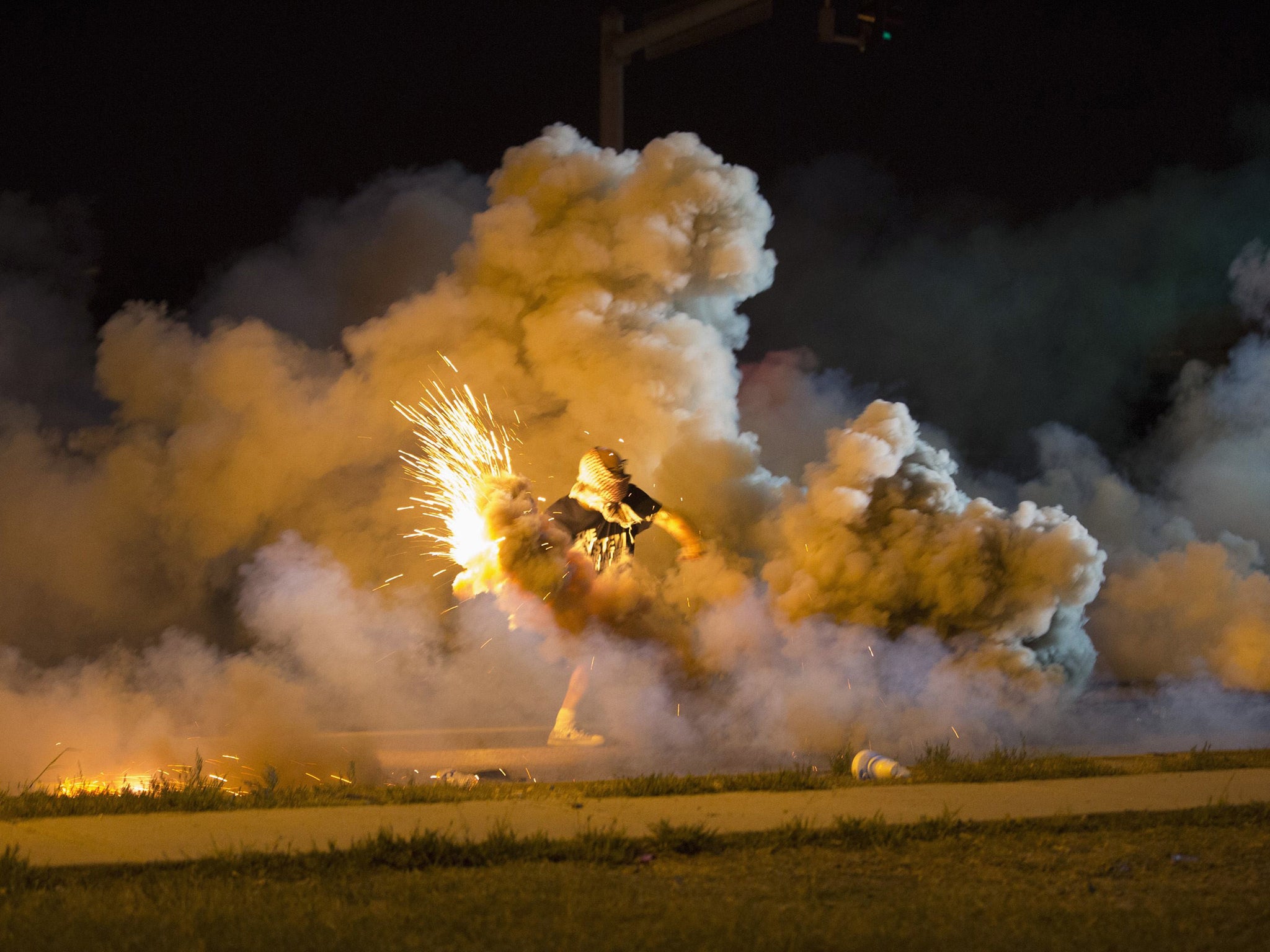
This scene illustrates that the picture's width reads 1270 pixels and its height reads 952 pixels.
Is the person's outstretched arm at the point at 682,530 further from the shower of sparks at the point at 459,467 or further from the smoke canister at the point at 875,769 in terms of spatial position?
the smoke canister at the point at 875,769

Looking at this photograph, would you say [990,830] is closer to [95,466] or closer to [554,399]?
[554,399]

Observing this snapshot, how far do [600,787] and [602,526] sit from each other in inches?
125

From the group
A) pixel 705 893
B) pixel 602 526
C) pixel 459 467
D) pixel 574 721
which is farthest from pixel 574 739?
pixel 705 893

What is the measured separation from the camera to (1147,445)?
16.3 m

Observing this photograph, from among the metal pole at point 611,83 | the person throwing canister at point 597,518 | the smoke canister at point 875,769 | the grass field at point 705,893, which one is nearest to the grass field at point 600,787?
the smoke canister at point 875,769

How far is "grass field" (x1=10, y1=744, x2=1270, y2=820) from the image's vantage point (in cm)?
673

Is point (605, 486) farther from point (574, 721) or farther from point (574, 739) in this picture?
point (574, 739)

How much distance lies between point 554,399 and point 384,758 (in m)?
4.04

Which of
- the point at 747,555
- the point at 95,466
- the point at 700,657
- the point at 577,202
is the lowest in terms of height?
the point at 700,657

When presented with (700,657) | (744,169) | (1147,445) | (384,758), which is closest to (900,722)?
(700,657)

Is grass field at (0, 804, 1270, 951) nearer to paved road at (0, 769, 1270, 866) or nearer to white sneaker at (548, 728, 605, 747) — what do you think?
paved road at (0, 769, 1270, 866)

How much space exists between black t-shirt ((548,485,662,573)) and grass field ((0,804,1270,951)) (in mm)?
4346

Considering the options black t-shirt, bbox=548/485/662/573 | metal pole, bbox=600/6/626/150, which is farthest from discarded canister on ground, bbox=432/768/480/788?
metal pole, bbox=600/6/626/150

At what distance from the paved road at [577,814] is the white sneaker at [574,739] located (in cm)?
273
